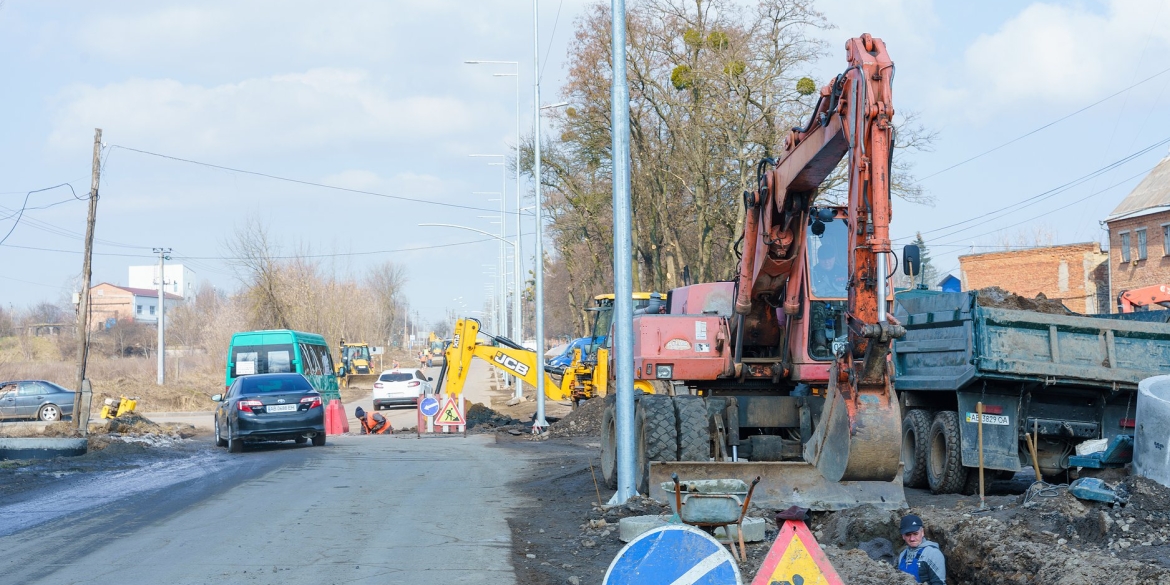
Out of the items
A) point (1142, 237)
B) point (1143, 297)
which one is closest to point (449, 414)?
point (1143, 297)

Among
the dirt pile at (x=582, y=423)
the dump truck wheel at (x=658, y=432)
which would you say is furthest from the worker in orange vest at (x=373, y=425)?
the dump truck wheel at (x=658, y=432)

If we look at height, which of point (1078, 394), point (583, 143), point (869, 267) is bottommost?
point (1078, 394)

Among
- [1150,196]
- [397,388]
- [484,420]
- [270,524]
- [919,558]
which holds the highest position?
[1150,196]

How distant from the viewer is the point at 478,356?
28453mm

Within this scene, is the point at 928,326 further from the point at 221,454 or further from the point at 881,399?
the point at 221,454

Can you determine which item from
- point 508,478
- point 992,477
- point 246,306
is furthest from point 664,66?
point 246,306

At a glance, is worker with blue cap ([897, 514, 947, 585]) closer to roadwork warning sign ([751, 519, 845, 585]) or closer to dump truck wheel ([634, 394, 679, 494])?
roadwork warning sign ([751, 519, 845, 585])

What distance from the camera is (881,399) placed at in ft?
27.8

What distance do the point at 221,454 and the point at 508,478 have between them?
791 cm

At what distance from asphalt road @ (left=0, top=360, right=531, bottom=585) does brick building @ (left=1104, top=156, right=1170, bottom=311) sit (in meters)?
35.3

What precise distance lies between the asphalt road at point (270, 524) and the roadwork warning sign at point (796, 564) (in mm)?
3587

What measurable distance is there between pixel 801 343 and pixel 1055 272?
4646 cm

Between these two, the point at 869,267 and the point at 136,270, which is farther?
the point at 136,270

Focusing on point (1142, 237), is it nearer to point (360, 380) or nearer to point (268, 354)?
point (268, 354)
